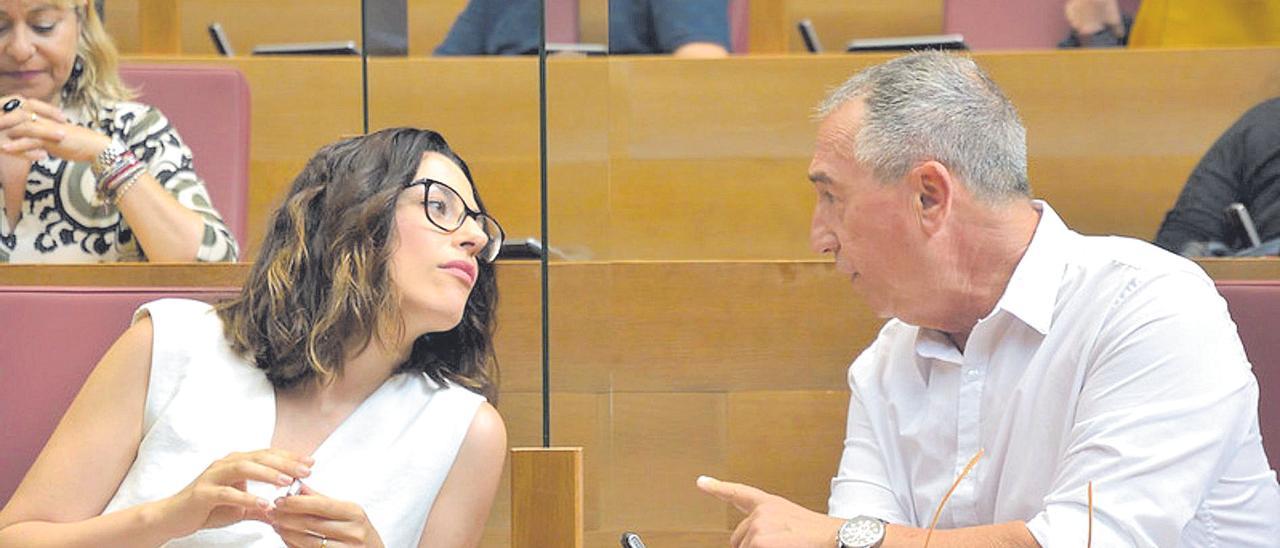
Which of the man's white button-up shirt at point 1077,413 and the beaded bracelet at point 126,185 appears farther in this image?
the beaded bracelet at point 126,185

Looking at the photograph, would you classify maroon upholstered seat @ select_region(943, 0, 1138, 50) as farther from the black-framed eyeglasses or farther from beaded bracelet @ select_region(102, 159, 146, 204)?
the black-framed eyeglasses

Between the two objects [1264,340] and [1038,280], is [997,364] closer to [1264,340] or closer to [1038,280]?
[1038,280]

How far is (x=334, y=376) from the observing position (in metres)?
0.92

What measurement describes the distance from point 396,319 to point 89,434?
163mm

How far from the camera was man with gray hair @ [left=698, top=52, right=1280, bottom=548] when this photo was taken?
800 millimetres

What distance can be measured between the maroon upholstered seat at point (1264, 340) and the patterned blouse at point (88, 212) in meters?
0.68

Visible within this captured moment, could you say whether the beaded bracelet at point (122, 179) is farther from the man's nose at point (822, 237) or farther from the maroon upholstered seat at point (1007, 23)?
the maroon upholstered seat at point (1007, 23)

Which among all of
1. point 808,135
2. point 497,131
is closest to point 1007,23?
point 808,135

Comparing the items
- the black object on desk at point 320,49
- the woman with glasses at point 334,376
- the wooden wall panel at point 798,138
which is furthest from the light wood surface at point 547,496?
the black object on desk at point 320,49

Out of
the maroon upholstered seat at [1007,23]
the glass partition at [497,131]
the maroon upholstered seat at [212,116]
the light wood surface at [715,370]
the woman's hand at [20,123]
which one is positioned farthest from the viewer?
the maroon upholstered seat at [1007,23]

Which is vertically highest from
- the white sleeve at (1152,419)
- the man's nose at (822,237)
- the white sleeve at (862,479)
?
the man's nose at (822,237)

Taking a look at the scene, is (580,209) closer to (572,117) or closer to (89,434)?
(572,117)

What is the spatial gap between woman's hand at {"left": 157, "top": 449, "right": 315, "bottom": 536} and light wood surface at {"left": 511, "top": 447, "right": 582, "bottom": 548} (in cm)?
13

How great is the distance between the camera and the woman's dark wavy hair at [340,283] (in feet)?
2.99
